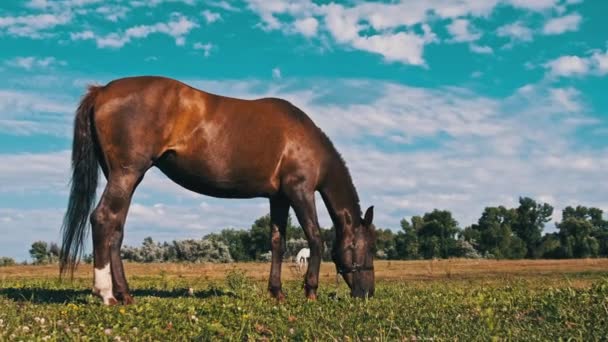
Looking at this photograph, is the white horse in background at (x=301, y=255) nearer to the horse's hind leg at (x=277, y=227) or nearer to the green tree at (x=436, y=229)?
the horse's hind leg at (x=277, y=227)

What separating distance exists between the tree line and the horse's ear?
5480 cm

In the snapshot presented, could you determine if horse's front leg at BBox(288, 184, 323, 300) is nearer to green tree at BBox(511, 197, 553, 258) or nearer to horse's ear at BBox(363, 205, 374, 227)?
horse's ear at BBox(363, 205, 374, 227)

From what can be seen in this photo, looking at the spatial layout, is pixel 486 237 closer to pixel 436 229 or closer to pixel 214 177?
pixel 436 229

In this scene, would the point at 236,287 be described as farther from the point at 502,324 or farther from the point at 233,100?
the point at 502,324

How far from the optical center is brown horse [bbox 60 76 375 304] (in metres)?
10.2

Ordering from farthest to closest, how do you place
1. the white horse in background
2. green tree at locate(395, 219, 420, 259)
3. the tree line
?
green tree at locate(395, 219, 420, 259)
the tree line
the white horse in background

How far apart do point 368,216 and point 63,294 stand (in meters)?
6.38

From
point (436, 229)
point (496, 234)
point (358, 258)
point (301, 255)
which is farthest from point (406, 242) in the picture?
point (358, 258)

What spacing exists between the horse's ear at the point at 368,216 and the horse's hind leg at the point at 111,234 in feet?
15.2

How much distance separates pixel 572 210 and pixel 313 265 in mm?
94145

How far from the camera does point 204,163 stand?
35.8 feet

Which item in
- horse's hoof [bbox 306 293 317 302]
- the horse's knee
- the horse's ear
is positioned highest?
the horse's ear

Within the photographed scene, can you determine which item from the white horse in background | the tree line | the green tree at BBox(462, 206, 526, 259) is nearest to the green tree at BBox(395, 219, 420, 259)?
the tree line

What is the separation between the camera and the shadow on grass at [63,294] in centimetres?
1133
